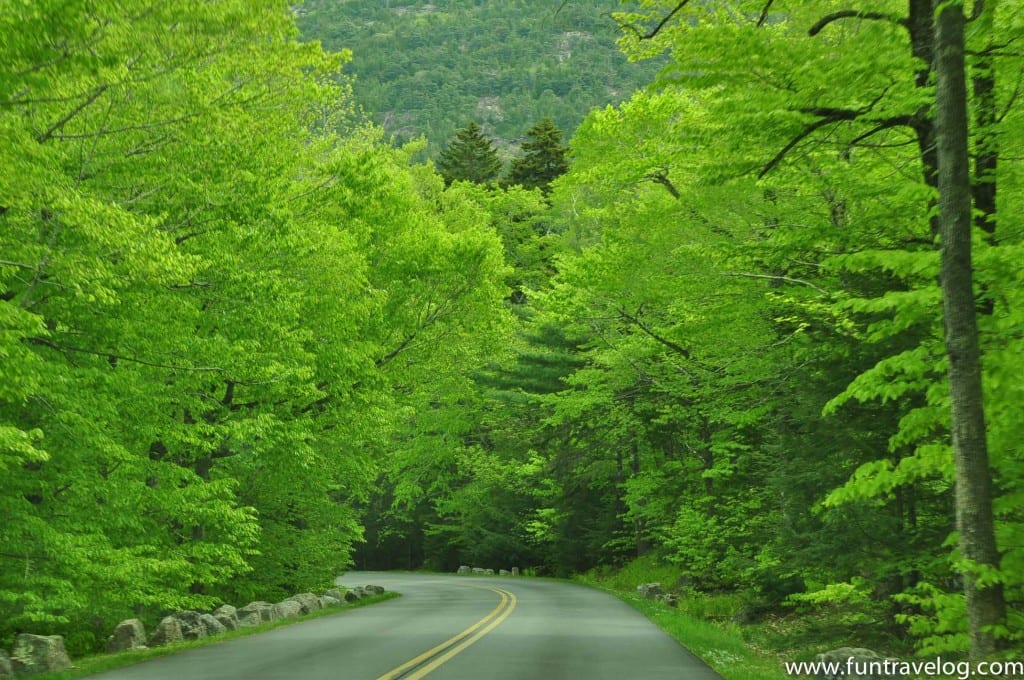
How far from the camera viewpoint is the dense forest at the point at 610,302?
30.8 feet

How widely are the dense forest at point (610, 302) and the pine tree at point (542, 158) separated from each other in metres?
39.8

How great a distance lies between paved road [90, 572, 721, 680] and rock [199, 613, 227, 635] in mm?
852

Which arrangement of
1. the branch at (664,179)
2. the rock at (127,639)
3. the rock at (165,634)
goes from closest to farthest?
the rock at (127,639) → the rock at (165,634) → the branch at (664,179)

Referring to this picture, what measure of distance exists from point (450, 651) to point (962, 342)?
823 centimetres

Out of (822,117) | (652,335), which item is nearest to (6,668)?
(822,117)

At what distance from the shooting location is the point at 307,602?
74.6 ft

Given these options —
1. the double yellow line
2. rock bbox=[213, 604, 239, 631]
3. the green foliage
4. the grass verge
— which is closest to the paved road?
the double yellow line

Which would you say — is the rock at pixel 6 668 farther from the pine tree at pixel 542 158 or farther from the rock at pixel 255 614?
the pine tree at pixel 542 158

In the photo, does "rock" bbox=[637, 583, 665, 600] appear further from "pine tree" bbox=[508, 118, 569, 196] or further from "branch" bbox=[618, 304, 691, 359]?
"pine tree" bbox=[508, 118, 569, 196]

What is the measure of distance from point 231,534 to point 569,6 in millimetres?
11940

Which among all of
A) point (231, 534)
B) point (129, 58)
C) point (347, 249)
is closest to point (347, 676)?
point (231, 534)

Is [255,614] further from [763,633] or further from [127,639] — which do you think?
[763,633]

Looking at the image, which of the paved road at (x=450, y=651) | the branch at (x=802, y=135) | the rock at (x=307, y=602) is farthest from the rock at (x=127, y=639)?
the branch at (x=802, y=135)

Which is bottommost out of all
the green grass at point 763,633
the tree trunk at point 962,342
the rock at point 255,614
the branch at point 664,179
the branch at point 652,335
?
the rock at point 255,614
